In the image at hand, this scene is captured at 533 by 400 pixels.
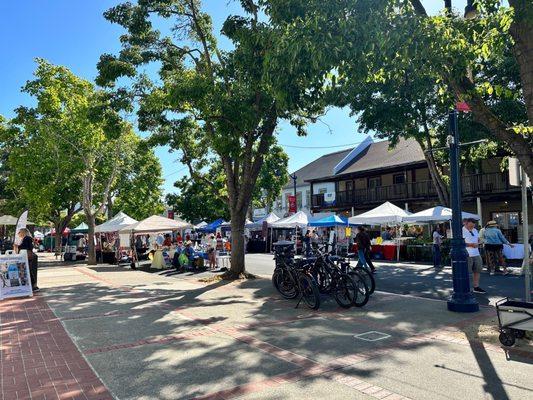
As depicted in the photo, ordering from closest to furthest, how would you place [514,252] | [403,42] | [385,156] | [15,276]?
[403,42], [15,276], [514,252], [385,156]

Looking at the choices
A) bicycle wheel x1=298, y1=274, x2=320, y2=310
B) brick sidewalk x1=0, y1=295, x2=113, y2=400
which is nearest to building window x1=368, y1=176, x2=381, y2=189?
bicycle wheel x1=298, y1=274, x2=320, y2=310

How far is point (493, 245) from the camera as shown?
47.1ft

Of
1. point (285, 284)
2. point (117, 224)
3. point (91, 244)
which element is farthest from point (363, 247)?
point (91, 244)

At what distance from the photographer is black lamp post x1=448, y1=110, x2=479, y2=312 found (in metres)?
8.04

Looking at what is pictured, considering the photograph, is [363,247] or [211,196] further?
[211,196]

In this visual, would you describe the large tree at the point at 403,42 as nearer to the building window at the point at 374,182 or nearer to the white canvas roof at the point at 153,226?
the white canvas roof at the point at 153,226

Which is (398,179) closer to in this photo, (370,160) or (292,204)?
(370,160)

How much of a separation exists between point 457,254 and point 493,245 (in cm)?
741

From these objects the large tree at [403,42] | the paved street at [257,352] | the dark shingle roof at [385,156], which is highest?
the dark shingle roof at [385,156]

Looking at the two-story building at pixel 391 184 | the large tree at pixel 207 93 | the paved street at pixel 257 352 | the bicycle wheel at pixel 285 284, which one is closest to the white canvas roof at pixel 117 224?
the large tree at pixel 207 93

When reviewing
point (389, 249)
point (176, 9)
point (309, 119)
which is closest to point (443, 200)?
point (389, 249)

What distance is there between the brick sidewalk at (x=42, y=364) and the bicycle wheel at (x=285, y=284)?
15.7 feet

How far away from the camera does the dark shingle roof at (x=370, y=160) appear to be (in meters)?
33.1

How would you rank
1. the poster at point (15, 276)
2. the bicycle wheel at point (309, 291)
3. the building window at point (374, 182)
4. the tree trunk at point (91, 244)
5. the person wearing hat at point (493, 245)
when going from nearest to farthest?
the bicycle wheel at point (309, 291) < the poster at point (15, 276) < the person wearing hat at point (493, 245) < the tree trunk at point (91, 244) < the building window at point (374, 182)
